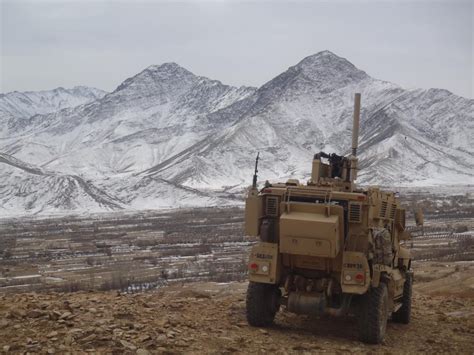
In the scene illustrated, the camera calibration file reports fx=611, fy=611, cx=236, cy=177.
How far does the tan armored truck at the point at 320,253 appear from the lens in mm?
10344

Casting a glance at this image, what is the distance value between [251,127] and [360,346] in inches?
5561

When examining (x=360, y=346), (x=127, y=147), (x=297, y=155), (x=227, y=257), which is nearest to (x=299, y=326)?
(x=360, y=346)

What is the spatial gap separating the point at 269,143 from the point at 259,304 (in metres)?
134

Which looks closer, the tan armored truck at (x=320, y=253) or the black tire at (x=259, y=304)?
the tan armored truck at (x=320, y=253)

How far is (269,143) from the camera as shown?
144375mm

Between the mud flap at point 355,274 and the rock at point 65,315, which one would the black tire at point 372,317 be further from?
the rock at point 65,315

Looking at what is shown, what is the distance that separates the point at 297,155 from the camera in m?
138

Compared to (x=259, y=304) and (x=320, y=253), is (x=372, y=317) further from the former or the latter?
(x=259, y=304)

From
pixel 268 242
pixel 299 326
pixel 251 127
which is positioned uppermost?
pixel 251 127

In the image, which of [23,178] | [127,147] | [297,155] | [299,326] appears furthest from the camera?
[127,147]

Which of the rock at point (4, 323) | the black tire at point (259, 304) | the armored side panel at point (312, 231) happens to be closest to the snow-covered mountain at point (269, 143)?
the black tire at point (259, 304)

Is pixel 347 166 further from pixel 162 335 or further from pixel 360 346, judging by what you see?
pixel 162 335

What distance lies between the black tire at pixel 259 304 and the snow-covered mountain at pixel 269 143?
85.3m

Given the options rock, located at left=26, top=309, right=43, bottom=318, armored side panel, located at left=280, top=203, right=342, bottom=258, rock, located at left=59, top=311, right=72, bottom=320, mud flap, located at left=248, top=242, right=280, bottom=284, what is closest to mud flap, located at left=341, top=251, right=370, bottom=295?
armored side panel, located at left=280, top=203, right=342, bottom=258
